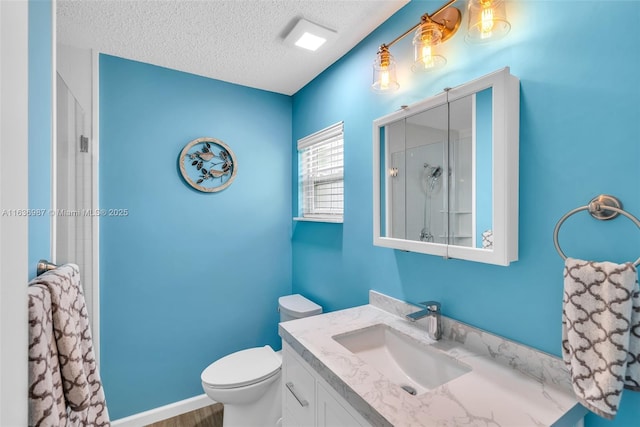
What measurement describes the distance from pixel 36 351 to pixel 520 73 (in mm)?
1499

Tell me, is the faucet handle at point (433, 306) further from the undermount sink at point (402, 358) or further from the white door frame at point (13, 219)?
the white door frame at point (13, 219)

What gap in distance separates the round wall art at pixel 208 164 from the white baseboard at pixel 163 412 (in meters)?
1.48

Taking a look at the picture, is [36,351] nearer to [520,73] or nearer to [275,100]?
[520,73]

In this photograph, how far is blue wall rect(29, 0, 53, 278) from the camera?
758 mm

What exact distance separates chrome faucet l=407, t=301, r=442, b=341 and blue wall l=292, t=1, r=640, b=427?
0.23 ft

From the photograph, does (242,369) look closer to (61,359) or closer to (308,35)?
(61,359)

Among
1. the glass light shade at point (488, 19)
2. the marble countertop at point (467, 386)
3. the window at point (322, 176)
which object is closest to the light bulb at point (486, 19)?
the glass light shade at point (488, 19)

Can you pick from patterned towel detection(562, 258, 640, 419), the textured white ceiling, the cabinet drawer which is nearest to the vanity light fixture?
the textured white ceiling

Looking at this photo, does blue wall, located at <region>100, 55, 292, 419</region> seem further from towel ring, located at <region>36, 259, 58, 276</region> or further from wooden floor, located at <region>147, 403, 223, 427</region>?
towel ring, located at <region>36, 259, 58, 276</region>

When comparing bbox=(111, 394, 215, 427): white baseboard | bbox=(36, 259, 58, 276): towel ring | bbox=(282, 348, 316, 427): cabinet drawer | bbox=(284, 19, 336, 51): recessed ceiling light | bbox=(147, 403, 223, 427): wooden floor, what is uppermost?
bbox=(284, 19, 336, 51): recessed ceiling light

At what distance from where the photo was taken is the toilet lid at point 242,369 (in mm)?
1653

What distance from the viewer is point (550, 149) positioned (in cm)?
96

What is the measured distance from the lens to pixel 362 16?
4.99 ft

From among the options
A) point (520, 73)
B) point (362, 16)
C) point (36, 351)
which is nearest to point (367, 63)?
point (362, 16)
